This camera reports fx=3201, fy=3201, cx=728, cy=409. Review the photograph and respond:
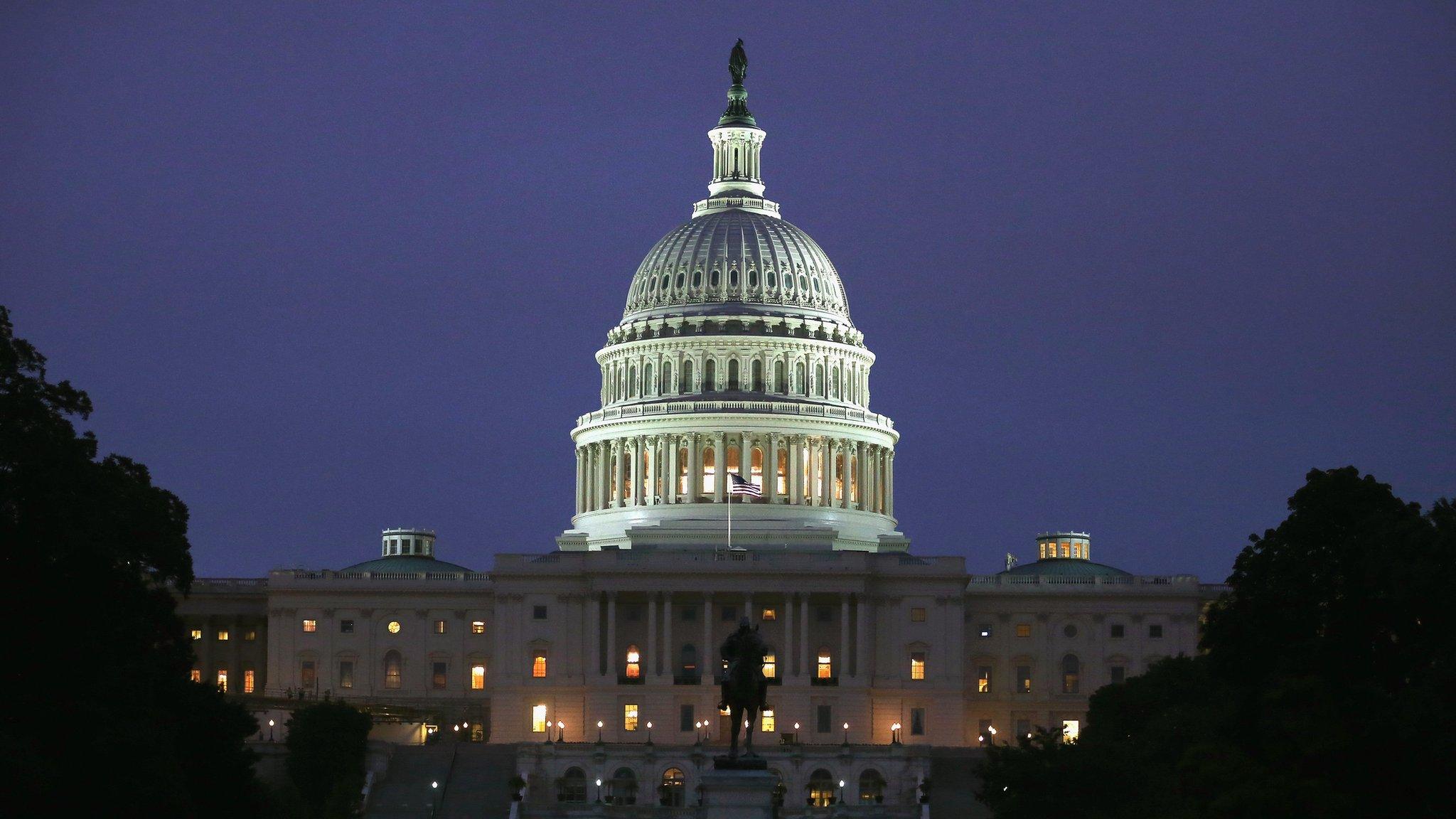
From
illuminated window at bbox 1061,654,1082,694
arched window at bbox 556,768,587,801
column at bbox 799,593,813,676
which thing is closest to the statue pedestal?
arched window at bbox 556,768,587,801

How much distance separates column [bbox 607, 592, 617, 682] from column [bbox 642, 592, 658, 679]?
1816 mm

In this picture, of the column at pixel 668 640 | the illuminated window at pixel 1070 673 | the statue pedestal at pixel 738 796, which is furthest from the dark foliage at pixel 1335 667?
the illuminated window at pixel 1070 673

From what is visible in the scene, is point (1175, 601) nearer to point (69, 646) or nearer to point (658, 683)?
point (658, 683)

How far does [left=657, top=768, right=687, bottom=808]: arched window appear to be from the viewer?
160m

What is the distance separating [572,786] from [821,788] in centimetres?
1257

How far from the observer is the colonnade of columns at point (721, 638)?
18250 centimetres

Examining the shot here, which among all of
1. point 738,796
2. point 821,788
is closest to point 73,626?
point 738,796

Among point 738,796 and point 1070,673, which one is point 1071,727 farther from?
point 738,796

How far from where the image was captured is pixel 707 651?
183 metres

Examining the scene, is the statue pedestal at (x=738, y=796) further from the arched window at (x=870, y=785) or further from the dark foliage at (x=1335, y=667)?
the arched window at (x=870, y=785)

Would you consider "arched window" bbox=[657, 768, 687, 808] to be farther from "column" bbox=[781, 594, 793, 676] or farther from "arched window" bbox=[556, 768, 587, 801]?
"column" bbox=[781, 594, 793, 676]

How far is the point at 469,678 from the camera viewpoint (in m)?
190

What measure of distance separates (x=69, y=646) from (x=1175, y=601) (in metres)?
109

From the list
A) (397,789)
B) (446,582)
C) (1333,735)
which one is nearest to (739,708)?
(1333,735)
